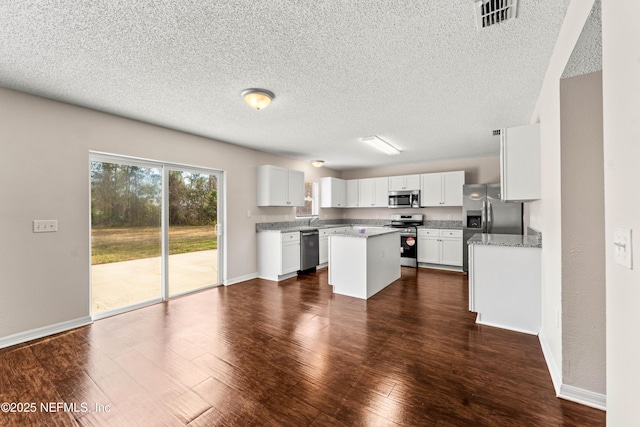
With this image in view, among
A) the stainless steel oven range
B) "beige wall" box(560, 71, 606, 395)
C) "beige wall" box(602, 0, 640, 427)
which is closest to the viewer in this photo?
"beige wall" box(602, 0, 640, 427)

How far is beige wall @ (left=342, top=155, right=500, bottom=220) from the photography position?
236 inches

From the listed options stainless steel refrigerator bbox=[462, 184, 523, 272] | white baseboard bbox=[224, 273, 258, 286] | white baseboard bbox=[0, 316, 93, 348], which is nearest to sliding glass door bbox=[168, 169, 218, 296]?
white baseboard bbox=[224, 273, 258, 286]

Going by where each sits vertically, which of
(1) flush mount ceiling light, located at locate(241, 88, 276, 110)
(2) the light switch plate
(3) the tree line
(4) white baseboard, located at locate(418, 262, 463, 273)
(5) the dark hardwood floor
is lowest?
(5) the dark hardwood floor

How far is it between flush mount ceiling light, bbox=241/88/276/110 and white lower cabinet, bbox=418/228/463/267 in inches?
184

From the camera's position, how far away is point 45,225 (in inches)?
112

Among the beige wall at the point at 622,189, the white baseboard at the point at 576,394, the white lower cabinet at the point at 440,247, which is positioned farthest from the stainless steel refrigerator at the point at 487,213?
the beige wall at the point at 622,189

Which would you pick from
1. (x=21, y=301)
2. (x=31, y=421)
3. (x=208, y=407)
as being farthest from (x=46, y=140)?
(x=208, y=407)

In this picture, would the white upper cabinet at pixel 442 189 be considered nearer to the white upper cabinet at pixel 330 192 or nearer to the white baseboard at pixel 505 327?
the white upper cabinet at pixel 330 192

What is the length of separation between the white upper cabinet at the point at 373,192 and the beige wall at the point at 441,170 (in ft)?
1.36

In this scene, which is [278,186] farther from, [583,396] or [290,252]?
[583,396]

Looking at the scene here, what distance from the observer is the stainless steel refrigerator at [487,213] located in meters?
5.05

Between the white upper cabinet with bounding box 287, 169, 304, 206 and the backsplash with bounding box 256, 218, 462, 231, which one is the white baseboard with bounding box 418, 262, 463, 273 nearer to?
the backsplash with bounding box 256, 218, 462, 231

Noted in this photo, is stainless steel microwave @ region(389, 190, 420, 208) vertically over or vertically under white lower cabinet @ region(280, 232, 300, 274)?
over

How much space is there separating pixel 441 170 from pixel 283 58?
537cm
